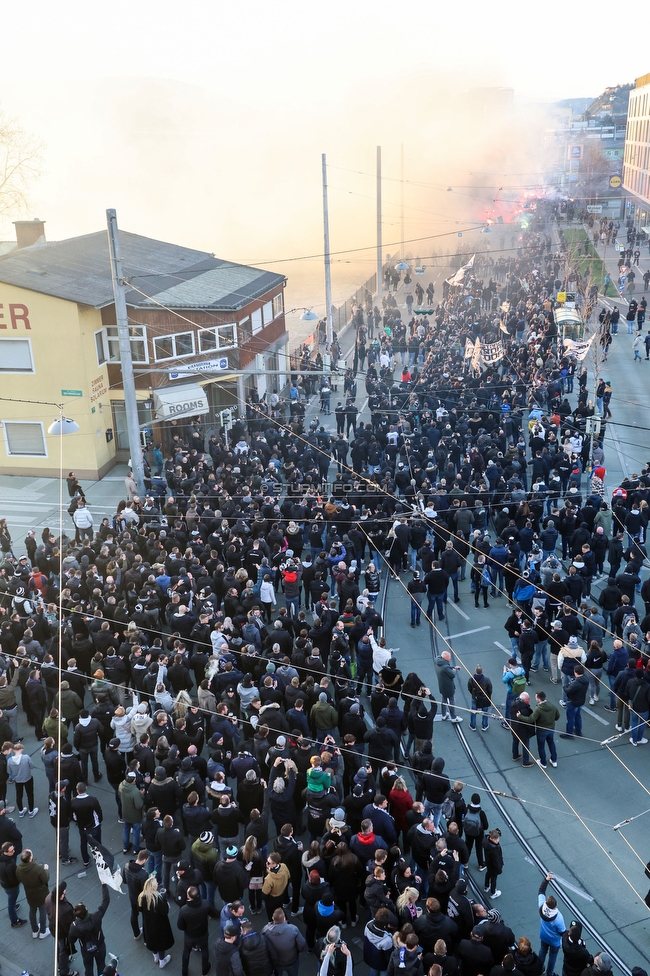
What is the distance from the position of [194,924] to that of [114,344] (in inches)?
802

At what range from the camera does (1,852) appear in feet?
29.6

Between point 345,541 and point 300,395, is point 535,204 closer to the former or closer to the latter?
point 300,395

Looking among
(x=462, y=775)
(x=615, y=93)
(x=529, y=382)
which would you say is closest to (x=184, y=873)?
(x=462, y=775)

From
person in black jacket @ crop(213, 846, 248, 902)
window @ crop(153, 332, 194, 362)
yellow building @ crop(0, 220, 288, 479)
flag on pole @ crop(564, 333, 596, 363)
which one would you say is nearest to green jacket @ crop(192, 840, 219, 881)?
person in black jacket @ crop(213, 846, 248, 902)

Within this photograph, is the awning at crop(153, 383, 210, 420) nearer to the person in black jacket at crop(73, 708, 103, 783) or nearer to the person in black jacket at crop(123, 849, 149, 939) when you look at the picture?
the person in black jacket at crop(73, 708, 103, 783)

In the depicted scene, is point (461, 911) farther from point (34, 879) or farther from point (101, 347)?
point (101, 347)

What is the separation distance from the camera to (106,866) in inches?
360

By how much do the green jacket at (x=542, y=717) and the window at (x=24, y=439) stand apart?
59.1ft

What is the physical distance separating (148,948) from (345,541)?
8.87 metres

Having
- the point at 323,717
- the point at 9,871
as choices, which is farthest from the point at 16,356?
the point at 9,871

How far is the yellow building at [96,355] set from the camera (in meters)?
24.2

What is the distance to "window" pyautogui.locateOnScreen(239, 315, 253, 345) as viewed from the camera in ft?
94.5

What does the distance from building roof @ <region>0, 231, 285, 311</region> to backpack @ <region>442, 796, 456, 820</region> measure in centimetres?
1595

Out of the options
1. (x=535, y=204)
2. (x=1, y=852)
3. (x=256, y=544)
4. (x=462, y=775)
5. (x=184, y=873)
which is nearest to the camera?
(x=184, y=873)
